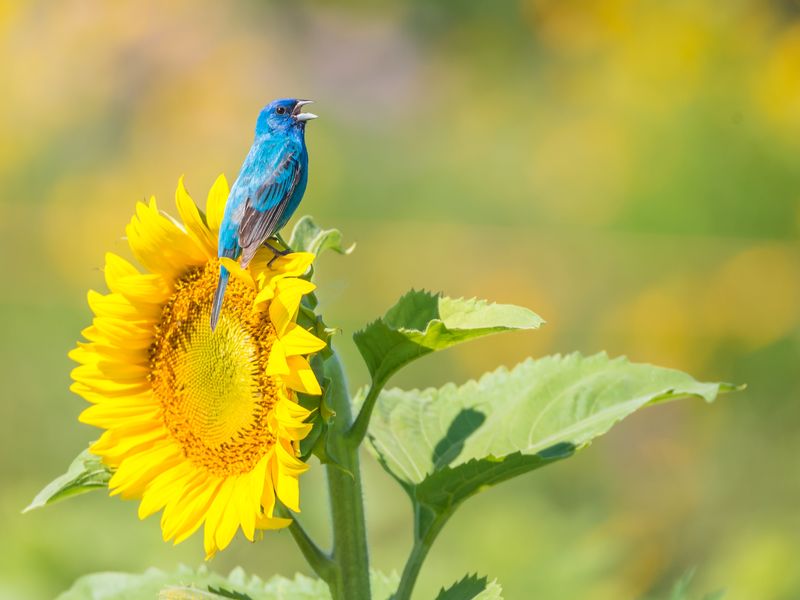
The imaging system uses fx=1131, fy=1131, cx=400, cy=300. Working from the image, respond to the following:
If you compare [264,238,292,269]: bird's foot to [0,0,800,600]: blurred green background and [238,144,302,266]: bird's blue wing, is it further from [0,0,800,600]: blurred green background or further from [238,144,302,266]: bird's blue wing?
[0,0,800,600]: blurred green background

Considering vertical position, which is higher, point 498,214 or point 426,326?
point 498,214

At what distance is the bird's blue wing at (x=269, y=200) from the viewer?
2.20 ft

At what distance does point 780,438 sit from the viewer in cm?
224

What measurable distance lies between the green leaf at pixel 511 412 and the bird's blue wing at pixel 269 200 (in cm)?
20

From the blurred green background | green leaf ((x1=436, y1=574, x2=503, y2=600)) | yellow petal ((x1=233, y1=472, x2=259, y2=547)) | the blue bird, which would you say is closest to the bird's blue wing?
the blue bird

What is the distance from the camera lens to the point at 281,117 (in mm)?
759

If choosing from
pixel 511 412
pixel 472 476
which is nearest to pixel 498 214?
pixel 511 412

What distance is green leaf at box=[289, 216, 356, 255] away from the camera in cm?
73

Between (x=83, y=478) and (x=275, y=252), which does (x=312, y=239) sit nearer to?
(x=275, y=252)

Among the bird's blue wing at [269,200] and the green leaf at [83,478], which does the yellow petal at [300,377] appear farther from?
the green leaf at [83,478]

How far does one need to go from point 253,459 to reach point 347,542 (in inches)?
3.3

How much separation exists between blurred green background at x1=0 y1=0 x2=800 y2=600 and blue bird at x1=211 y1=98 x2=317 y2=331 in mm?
579

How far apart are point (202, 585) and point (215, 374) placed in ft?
0.72

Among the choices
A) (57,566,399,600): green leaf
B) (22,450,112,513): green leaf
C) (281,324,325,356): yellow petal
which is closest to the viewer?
(281,324,325,356): yellow petal
